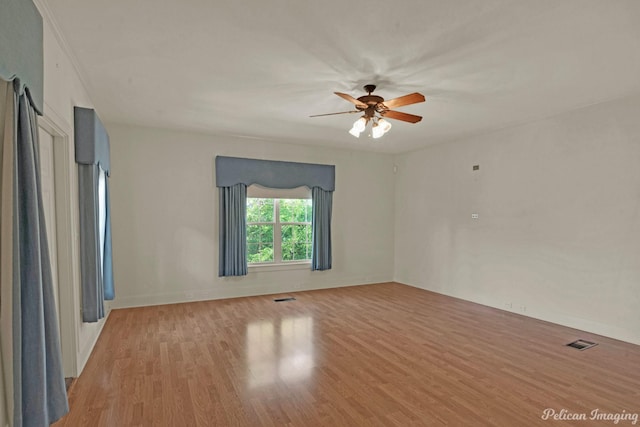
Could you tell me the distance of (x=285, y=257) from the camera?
6.25 m

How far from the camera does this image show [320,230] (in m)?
6.29

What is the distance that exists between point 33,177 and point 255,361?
234 centimetres

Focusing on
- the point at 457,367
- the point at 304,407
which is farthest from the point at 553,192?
the point at 304,407

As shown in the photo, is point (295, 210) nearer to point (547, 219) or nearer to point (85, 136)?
point (85, 136)

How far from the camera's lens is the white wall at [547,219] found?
150 inches

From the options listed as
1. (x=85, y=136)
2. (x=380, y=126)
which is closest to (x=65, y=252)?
(x=85, y=136)

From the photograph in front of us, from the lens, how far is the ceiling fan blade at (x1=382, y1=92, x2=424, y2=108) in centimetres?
295

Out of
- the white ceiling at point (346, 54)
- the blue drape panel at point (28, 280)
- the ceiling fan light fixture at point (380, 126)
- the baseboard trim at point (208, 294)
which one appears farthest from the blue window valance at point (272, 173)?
the blue drape panel at point (28, 280)

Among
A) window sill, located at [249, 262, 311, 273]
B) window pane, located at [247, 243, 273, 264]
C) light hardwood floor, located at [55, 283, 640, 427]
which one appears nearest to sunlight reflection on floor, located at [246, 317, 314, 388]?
light hardwood floor, located at [55, 283, 640, 427]

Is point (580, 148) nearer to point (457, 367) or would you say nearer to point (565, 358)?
point (565, 358)

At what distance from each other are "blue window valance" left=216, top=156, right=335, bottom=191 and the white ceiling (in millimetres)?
1323

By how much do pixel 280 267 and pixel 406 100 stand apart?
3860 millimetres

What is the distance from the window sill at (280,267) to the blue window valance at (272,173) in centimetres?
137

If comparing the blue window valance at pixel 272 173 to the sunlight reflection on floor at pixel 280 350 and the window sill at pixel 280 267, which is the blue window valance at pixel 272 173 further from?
the sunlight reflection on floor at pixel 280 350
